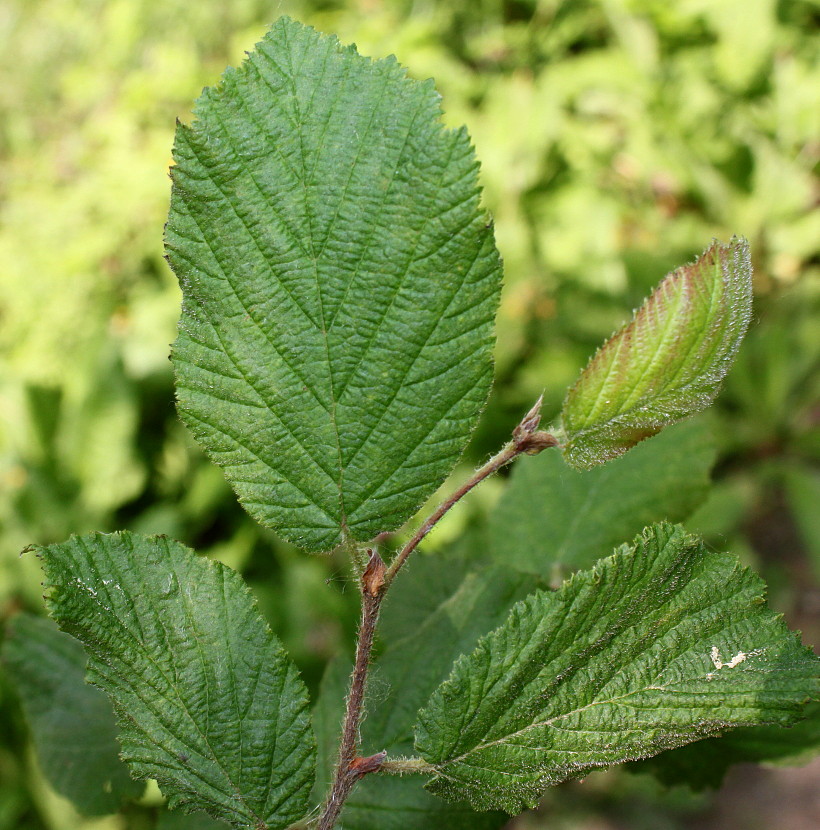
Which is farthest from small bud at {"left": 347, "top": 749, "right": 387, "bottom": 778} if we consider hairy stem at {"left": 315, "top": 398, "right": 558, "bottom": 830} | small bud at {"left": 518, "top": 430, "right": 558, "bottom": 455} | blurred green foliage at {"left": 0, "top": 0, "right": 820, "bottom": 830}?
blurred green foliage at {"left": 0, "top": 0, "right": 820, "bottom": 830}

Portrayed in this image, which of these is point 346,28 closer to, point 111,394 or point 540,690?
point 111,394

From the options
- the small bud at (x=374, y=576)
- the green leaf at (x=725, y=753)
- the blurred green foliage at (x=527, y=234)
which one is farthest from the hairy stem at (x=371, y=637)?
the blurred green foliage at (x=527, y=234)

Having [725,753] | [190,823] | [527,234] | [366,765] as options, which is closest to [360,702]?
[366,765]

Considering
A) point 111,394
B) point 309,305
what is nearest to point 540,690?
point 309,305

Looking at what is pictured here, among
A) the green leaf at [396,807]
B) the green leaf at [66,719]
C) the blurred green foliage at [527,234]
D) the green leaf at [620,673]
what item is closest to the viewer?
the green leaf at [620,673]

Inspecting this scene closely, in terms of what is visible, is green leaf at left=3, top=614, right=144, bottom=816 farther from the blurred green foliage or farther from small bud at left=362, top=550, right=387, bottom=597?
the blurred green foliage

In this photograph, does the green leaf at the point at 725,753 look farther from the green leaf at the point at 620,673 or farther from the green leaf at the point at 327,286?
the green leaf at the point at 327,286

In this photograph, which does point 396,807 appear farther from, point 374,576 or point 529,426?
point 529,426
